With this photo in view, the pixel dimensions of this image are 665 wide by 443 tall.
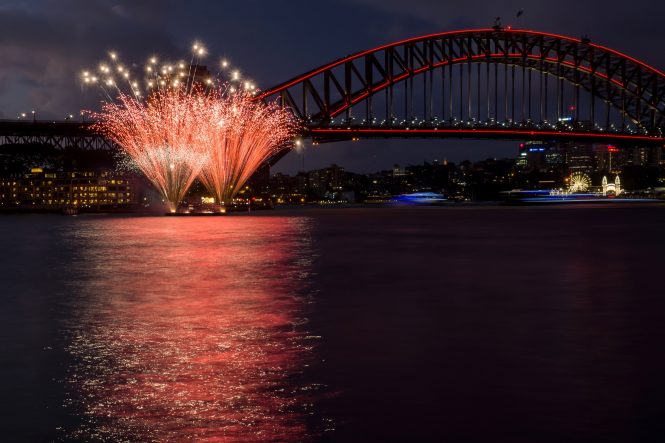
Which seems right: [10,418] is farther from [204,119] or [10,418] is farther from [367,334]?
[204,119]

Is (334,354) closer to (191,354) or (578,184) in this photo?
(191,354)

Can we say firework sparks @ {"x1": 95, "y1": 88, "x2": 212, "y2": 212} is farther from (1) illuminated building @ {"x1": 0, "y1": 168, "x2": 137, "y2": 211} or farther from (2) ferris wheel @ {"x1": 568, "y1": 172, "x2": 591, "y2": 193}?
(2) ferris wheel @ {"x1": 568, "y1": 172, "x2": 591, "y2": 193}

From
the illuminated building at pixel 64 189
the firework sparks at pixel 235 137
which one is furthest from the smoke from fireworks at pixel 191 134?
the illuminated building at pixel 64 189

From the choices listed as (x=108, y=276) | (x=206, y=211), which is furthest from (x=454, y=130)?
(x=108, y=276)

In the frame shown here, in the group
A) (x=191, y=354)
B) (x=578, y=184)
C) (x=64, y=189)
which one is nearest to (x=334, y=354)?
(x=191, y=354)

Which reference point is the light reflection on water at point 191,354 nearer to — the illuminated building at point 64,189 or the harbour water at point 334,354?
the harbour water at point 334,354

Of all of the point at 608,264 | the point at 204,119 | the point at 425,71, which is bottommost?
the point at 608,264
